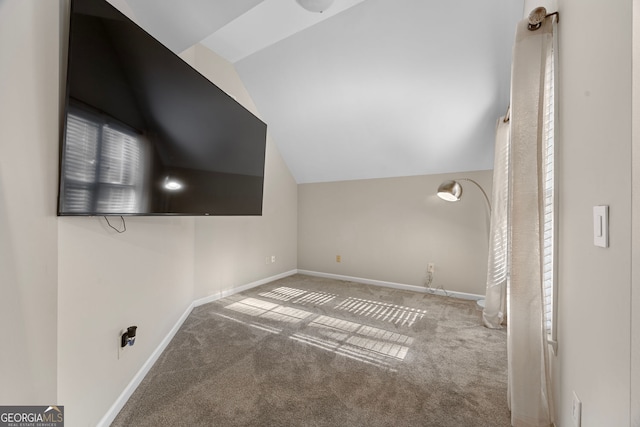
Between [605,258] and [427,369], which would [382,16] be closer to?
[605,258]

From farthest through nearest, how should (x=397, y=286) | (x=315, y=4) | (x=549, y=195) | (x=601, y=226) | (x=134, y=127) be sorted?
1. (x=397, y=286)
2. (x=315, y=4)
3. (x=549, y=195)
4. (x=134, y=127)
5. (x=601, y=226)

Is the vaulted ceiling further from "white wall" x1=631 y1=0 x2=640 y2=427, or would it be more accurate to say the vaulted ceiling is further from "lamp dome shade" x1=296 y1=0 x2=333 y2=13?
"white wall" x1=631 y1=0 x2=640 y2=427

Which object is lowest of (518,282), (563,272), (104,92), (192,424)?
(192,424)

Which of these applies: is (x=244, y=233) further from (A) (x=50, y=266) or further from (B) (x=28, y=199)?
(B) (x=28, y=199)

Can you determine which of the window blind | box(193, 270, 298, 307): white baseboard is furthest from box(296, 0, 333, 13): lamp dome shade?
box(193, 270, 298, 307): white baseboard

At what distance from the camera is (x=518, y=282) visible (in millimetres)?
1324

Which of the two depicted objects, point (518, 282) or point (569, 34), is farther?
point (518, 282)

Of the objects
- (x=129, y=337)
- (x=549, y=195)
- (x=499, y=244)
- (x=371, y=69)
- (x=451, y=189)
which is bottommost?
(x=129, y=337)

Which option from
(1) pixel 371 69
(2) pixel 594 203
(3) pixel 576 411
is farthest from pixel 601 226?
(1) pixel 371 69

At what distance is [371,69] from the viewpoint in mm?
2717

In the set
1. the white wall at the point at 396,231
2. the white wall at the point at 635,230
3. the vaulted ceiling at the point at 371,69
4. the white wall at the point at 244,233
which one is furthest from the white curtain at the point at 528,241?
the white wall at the point at 244,233

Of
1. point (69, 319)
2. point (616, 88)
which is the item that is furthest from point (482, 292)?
point (69, 319)

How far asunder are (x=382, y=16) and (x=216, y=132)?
1.83 meters

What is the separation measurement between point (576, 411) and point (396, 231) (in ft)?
9.79
